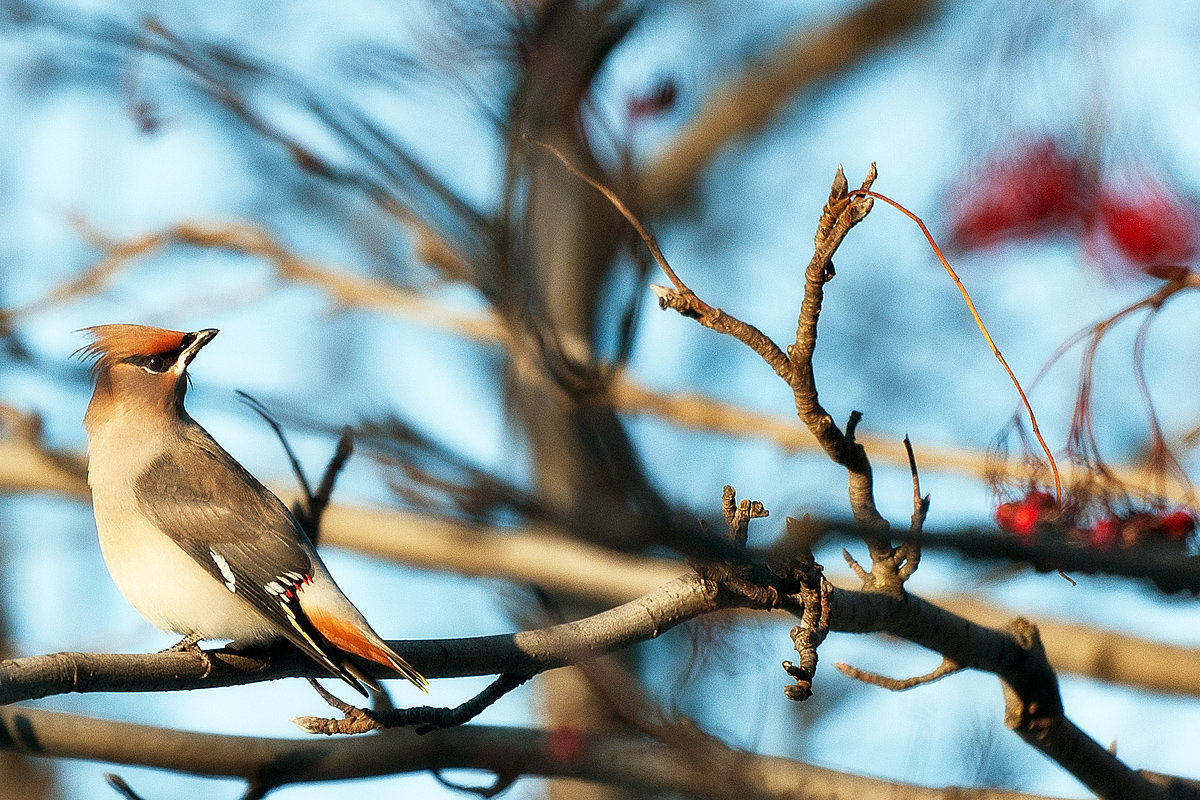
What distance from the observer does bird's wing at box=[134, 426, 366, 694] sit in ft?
11.7

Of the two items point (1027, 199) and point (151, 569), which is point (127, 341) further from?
point (1027, 199)

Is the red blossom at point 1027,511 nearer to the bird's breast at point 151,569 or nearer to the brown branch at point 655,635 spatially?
the brown branch at point 655,635

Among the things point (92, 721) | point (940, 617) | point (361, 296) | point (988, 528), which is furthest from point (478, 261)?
point (361, 296)

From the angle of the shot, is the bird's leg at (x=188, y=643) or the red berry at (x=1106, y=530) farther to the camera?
the bird's leg at (x=188, y=643)

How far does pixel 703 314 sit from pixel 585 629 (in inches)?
29.9

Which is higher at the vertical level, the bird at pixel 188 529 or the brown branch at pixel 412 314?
the brown branch at pixel 412 314

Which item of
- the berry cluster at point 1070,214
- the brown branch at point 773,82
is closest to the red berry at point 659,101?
the berry cluster at point 1070,214

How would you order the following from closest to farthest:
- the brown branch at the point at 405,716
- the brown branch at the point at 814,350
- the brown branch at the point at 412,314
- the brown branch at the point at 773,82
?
the brown branch at the point at 814,350
the brown branch at the point at 405,716
the brown branch at the point at 412,314
the brown branch at the point at 773,82

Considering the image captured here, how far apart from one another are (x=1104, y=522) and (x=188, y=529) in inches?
107

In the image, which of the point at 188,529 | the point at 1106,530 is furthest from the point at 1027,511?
the point at 188,529

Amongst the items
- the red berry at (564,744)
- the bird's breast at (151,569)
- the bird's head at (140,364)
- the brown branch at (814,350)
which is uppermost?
the bird's head at (140,364)

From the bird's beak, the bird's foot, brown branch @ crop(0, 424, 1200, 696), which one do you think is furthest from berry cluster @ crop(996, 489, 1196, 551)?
the bird's beak

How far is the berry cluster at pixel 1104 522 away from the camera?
2647 millimetres

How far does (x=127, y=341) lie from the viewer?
175 inches
